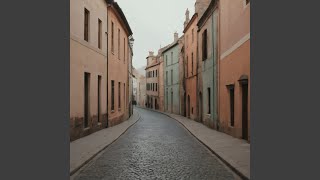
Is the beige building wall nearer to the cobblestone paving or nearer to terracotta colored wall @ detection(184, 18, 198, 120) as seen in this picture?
the cobblestone paving

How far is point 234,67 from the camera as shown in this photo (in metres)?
15.3

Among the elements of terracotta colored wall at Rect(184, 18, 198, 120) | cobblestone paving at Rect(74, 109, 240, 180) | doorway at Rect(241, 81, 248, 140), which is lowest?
cobblestone paving at Rect(74, 109, 240, 180)

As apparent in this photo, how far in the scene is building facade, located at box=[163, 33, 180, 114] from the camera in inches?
1693

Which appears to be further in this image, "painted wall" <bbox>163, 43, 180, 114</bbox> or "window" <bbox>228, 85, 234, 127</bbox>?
"painted wall" <bbox>163, 43, 180, 114</bbox>

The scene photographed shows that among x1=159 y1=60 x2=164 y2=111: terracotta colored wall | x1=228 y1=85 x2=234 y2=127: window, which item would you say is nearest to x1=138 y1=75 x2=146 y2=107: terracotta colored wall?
x1=159 y1=60 x2=164 y2=111: terracotta colored wall

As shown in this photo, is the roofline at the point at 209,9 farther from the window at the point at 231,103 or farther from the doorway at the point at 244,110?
the doorway at the point at 244,110

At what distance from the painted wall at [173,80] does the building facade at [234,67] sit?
943 inches

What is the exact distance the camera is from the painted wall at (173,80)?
43.0 meters

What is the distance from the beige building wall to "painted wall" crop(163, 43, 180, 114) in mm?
22865

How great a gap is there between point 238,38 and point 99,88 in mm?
8058

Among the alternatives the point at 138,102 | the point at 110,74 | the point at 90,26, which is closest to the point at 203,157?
the point at 90,26

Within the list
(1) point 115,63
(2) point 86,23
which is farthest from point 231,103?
(1) point 115,63

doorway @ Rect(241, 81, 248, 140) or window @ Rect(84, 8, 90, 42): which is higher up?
window @ Rect(84, 8, 90, 42)

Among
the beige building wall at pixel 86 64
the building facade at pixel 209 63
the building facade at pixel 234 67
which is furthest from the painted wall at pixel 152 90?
the building facade at pixel 234 67
